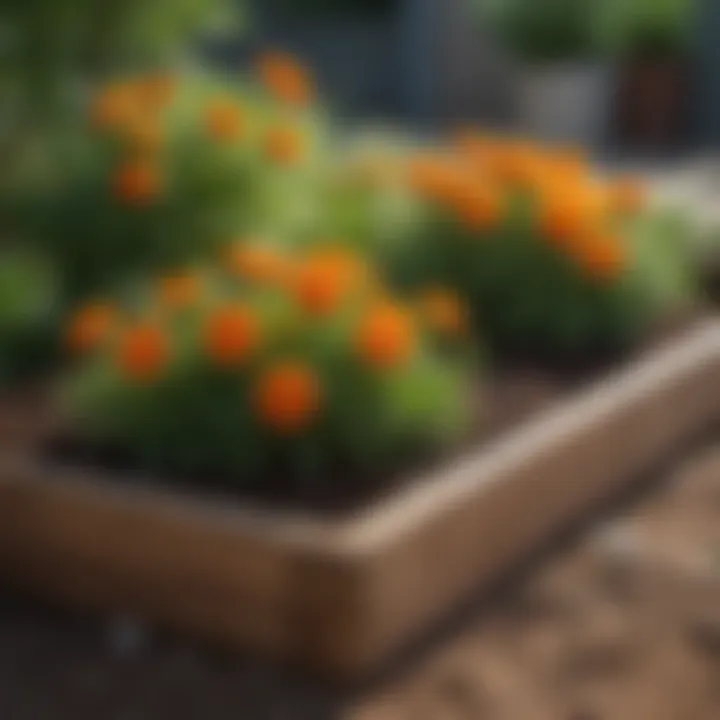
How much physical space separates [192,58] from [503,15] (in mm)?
949

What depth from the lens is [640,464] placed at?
5.13ft

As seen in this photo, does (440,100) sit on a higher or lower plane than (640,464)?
lower

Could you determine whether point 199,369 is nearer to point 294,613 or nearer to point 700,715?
point 294,613

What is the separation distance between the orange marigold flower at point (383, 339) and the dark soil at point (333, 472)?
0.08 metres

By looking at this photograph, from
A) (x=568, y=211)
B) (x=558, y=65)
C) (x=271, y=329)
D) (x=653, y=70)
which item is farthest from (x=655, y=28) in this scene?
(x=271, y=329)

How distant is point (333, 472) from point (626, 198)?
1.70ft

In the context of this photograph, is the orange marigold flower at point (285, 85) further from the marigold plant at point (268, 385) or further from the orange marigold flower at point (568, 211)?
the marigold plant at point (268, 385)

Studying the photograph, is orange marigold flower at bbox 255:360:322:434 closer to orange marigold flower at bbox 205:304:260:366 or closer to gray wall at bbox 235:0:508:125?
orange marigold flower at bbox 205:304:260:366

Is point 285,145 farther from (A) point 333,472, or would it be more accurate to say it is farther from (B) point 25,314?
(A) point 333,472

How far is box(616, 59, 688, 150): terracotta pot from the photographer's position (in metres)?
2.84

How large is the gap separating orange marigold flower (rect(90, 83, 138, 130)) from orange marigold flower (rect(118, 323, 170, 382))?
1.08 feet

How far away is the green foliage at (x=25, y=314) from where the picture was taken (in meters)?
1.60

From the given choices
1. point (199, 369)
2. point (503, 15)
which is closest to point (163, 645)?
point (199, 369)

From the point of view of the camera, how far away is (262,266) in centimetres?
145
